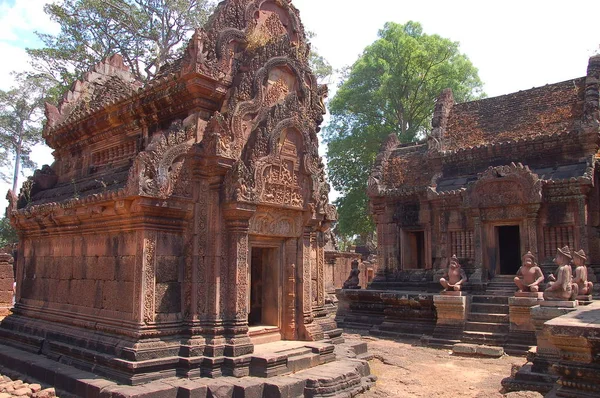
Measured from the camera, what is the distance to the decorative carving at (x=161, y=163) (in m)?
6.62

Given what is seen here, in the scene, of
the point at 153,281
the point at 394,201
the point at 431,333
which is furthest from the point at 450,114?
the point at 153,281

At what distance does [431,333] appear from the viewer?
45.0 ft

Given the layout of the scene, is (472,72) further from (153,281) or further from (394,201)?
(153,281)

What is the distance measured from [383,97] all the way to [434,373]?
76.1ft

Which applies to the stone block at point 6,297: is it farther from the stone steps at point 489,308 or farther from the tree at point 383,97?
the tree at point 383,97

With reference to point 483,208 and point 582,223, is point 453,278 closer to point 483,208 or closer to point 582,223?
point 483,208

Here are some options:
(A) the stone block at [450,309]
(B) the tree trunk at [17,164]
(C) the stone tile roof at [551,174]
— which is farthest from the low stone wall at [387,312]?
(B) the tree trunk at [17,164]

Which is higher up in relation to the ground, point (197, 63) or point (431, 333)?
point (197, 63)

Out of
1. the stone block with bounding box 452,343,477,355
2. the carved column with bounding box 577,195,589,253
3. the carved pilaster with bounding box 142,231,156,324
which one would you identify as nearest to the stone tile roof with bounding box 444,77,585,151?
the carved column with bounding box 577,195,589,253

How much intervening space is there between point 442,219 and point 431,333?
13.0ft

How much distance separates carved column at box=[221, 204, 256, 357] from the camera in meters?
7.08

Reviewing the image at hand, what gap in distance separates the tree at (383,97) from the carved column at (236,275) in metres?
22.6

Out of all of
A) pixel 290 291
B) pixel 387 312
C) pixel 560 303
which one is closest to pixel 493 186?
pixel 387 312

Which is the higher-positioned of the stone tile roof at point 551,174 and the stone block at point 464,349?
the stone tile roof at point 551,174
